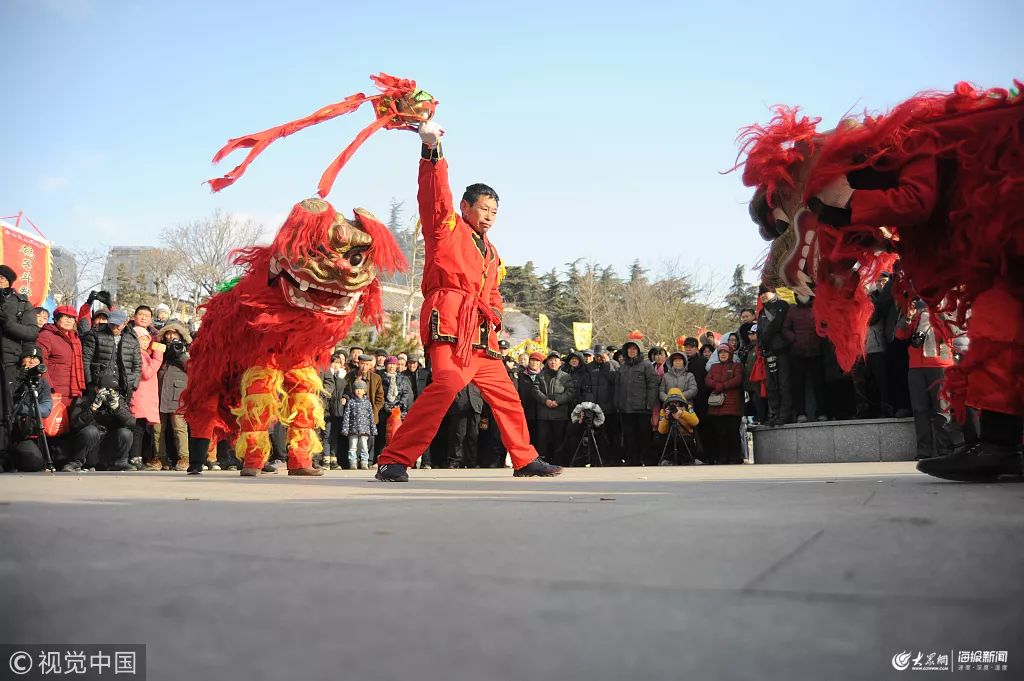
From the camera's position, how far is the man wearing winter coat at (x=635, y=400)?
13.2 metres

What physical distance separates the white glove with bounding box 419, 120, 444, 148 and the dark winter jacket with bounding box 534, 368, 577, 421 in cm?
799

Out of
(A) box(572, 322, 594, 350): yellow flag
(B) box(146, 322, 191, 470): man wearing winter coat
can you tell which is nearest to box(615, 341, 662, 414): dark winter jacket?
(B) box(146, 322, 191, 470): man wearing winter coat

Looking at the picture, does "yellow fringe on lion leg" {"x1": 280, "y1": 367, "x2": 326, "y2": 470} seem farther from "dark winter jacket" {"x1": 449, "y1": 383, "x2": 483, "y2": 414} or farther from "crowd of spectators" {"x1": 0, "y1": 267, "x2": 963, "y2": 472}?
"dark winter jacket" {"x1": 449, "y1": 383, "x2": 483, "y2": 414}

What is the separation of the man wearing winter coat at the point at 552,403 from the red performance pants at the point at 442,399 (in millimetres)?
7045

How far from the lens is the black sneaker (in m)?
5.65

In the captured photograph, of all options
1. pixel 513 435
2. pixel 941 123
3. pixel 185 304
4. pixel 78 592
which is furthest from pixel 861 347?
pixel 185 304

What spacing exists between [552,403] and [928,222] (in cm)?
897

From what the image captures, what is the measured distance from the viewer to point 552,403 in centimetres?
1323

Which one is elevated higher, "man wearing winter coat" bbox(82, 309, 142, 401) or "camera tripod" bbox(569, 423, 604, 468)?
"man wearing winter coat" bbox(82, 309, 142, 401)

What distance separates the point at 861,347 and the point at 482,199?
2.74m

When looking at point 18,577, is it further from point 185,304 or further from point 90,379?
point 185,304

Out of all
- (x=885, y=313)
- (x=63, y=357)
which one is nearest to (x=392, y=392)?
(x=63, y=357)

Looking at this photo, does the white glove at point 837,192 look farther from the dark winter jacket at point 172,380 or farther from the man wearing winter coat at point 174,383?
the dark winter jacket at point 172,380

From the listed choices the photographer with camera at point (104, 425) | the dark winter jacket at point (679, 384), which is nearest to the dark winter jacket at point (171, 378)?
the photographer with camera at point (104, 425)
